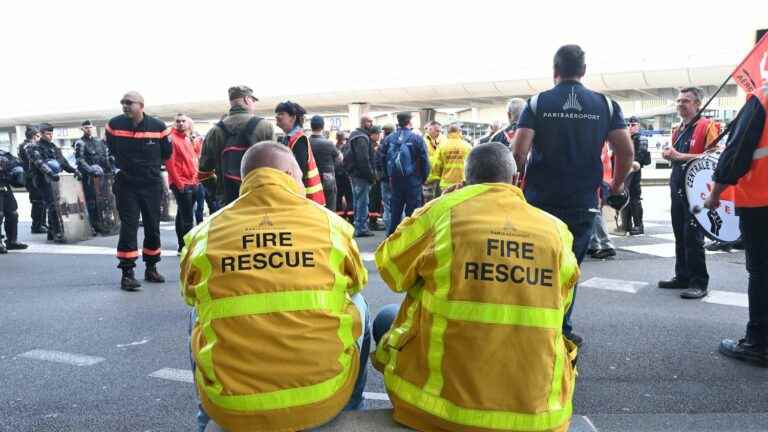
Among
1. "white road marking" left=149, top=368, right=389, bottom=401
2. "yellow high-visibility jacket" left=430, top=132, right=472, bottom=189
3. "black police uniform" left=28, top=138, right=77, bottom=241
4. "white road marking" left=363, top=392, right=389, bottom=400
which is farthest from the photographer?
"black police uniform" left=28, top=138, right=77, bottom=241

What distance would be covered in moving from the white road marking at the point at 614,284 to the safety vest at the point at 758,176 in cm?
235

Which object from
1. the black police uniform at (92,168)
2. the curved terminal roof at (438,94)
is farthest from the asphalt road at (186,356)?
the curved terminal roof at (438,94)

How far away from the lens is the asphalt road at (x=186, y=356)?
353cm

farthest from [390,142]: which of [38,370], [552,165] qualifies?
[38,370]

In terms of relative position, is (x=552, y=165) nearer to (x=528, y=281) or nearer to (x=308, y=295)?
(x=528, y=281)

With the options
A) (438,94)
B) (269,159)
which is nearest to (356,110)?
(438,94)

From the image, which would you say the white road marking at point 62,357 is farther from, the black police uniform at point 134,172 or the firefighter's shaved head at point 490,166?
the firefighter's shaved head at point 490,166

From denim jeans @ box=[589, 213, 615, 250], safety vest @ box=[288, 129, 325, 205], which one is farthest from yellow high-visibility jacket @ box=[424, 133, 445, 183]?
safety vest @ box=[288, 129, 325, 205]

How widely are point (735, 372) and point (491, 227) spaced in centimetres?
278

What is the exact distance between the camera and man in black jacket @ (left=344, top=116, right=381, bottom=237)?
34.8 feet

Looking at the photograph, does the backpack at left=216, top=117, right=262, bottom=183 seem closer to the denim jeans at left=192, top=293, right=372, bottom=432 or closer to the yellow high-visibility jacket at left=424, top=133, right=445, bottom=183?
the denim jeans at left=192, top=293, right=372, bottom=432

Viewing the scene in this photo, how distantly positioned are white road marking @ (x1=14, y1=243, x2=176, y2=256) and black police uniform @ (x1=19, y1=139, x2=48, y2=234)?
116 cm

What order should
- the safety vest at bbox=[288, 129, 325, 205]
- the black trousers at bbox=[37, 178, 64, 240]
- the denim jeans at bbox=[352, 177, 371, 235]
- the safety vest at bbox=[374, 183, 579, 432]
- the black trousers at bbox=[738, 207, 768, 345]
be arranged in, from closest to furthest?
the safety vest at bbox=[374, 183, 579, 432]
the black trousers at bbox=[738, 207, 768, 345]
the safety vest at bbox=[288, 129, 325, 205]
the black trousers at bbox=[37, 178, 64, 240]
the denim jeans at bbox=[352, 177, 371, 235]

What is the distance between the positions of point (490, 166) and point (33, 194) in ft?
35.8
